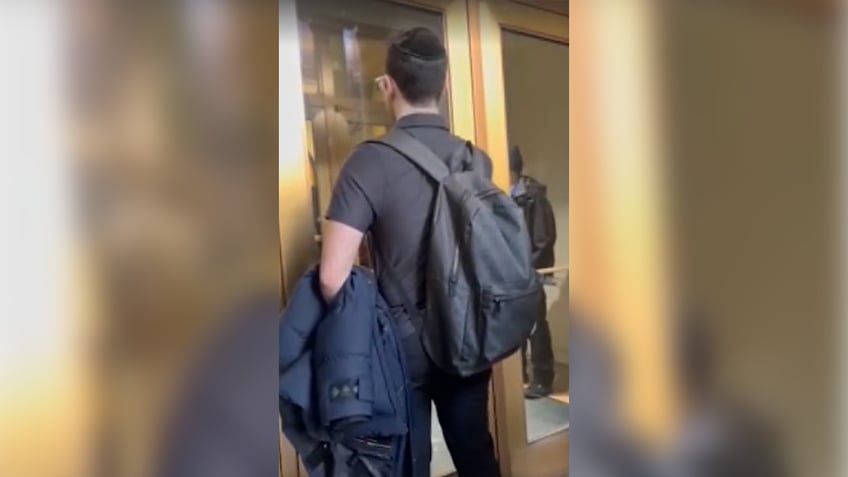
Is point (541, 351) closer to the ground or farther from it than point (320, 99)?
closer to the ground

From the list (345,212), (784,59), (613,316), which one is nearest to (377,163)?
(345,212)

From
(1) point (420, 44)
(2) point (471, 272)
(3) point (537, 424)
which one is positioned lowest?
(3) point (537, 424)

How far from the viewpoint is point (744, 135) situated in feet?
2.17

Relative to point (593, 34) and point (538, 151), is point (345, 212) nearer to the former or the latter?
point (538, 151)

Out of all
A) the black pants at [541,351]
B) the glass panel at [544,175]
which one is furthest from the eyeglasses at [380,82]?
the black pants at [541,351]

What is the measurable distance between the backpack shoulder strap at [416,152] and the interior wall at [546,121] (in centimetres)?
8

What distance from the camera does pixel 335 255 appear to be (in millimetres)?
580

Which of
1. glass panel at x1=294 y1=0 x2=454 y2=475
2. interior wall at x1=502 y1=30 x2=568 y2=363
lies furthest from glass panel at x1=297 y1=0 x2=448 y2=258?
interior wall at x1=502 y1=30 x2=568 y2=363

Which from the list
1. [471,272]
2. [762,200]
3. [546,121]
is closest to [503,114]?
[546,121]

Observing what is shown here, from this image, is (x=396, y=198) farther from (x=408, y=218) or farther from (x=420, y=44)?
(x=420, y=44)

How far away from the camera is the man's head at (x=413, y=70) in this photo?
1.94 feet

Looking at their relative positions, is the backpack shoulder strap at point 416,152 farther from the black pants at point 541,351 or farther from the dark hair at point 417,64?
the black pants at point 541,351

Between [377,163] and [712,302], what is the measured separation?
355 mm

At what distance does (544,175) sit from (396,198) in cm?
14
